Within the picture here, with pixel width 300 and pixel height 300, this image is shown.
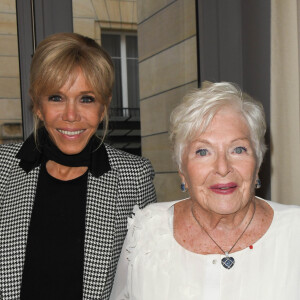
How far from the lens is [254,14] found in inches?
110

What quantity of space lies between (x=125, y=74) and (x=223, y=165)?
166 cm

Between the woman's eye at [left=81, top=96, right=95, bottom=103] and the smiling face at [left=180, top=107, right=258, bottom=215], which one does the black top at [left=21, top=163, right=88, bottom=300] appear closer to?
the woman's eye at [left=81, top=96, right=95, bottom=103]

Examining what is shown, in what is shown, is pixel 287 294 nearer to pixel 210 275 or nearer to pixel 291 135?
pixel 210 275

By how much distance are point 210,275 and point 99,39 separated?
1787 mm

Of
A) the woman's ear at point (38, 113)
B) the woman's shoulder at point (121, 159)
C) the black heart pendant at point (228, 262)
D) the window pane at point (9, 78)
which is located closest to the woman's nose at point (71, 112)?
the woman's ear at point (38, 113)

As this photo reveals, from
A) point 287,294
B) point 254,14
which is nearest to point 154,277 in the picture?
point 287,294

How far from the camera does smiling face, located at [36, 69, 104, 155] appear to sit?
68.7 inches

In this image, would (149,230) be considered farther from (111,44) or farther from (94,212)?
(111,44)

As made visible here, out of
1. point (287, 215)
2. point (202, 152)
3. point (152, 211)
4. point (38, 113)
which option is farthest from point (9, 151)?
point (287, 215)

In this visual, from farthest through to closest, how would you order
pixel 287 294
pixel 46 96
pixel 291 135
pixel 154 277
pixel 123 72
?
pixel 123 72
pixel 291 135
pixel 46 96
pixel 154 277
pixel 287 294

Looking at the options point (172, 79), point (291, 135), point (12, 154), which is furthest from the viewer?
point (172, 79)

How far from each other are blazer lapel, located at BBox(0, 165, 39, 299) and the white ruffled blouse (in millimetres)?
416

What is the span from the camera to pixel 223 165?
144 centimetres

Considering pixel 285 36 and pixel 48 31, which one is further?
pixel 48 31
